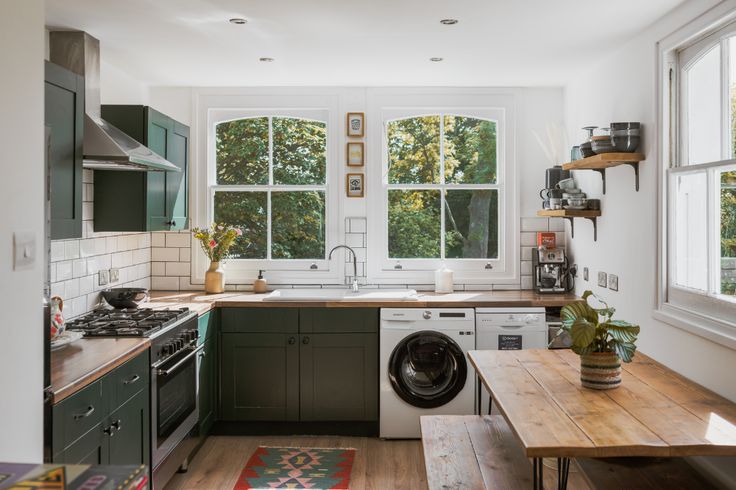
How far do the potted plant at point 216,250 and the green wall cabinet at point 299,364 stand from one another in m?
0.45

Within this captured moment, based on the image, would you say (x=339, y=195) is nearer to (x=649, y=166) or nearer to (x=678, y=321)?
(x=649, y=166)

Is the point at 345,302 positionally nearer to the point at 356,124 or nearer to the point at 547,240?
the point at 356,124

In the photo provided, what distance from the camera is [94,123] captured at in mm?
3418

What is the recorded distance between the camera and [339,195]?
5324mm

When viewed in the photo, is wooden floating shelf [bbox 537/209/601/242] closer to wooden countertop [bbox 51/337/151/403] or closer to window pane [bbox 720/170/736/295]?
window pane [bbox 720/170/736/295]

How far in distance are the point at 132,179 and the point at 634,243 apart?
119 inches

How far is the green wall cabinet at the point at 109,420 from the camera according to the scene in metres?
2.44

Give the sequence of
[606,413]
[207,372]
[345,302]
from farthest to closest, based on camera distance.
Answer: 1. [345,302]
2. [207,372]
3. [606,413]

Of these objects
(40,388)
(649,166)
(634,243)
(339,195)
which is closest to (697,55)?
(649,166)

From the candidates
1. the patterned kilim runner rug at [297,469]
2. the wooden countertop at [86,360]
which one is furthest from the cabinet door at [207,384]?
the wooden countertop at [86,360]

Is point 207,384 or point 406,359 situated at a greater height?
point 406,359

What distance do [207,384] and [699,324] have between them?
2981 millimetres

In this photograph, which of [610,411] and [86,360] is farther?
[86,360]

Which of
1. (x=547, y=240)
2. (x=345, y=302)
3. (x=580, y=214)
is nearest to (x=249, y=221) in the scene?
(x=345, y=302)
